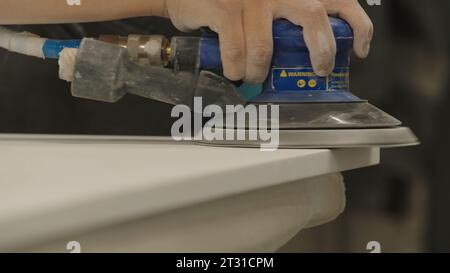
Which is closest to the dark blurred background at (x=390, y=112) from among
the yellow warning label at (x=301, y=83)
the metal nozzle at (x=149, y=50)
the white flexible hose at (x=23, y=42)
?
the white flexible hose at (x=23, y=42)

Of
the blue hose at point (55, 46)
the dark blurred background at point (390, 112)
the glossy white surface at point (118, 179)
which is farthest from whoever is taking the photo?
the dark blurred background at point (390, 112)

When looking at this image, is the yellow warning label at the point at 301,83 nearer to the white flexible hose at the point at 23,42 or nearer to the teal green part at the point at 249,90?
the teal green part at the point at 249,90

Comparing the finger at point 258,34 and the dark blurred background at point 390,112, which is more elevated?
the finger at point 258,34

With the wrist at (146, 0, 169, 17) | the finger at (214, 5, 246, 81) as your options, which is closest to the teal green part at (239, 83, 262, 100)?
the finger at (214, 5, 246, 81)

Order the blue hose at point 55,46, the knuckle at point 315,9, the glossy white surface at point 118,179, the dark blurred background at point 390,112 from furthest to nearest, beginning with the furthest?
the dark blurred background at point 390,112, the blue hose at point 55,46, the knuckle at point 315,9, the glossy white surface at point 118,179

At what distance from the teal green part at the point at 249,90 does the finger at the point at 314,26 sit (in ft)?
0.27

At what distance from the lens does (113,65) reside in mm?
679

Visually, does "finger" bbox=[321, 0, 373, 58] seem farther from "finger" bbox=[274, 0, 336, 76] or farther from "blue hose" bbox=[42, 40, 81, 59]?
"blue hose" bbox=[42, 40, 81, 59]

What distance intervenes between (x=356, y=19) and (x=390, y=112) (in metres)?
0.37

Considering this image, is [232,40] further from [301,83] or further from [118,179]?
[118,179]

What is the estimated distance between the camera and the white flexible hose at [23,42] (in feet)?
2.56

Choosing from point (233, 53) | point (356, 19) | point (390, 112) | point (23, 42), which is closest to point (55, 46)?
point (23, 42)
